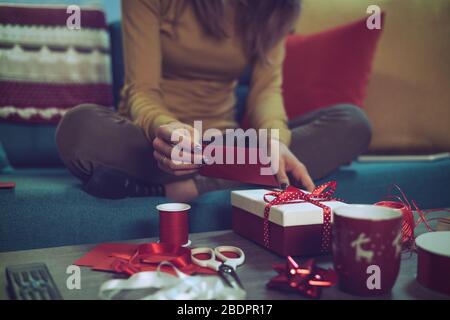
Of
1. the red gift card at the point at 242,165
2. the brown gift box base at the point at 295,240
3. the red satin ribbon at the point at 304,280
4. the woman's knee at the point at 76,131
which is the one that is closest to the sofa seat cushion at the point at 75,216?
the woman's knee at the point at 76,131

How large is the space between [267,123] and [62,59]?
73cm

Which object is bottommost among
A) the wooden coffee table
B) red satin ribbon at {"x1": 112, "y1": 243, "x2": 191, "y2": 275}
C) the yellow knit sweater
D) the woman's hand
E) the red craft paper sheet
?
the wooden coffee table

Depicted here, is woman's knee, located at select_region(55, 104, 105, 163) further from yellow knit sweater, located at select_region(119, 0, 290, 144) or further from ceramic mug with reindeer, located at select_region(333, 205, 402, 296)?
ceramic mug with reindeer, located at select_region(333, 205, 402, 296)

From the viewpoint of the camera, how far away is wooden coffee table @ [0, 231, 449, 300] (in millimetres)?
603

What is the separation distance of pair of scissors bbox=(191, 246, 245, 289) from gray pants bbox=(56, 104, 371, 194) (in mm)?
383

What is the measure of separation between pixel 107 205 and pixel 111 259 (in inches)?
12.6

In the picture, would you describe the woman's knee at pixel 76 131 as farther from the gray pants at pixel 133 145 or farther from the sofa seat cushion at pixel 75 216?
the sofa seat cushion at pixel 75 216

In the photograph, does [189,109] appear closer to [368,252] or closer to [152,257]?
[152,257]

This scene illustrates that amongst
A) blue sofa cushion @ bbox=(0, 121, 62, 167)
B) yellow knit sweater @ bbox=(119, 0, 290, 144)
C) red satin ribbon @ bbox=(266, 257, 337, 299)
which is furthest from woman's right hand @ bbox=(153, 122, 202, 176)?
blue sofa cushion @ bbox=(0, 121, 62, 167)

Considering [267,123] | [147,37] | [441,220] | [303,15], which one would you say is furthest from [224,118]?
[441,220]

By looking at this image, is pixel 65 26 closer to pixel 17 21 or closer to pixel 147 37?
pixel 17 21

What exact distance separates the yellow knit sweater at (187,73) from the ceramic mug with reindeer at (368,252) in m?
0.60

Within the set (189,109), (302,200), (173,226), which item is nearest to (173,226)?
(173,226)

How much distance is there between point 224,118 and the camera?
58.9 inches
